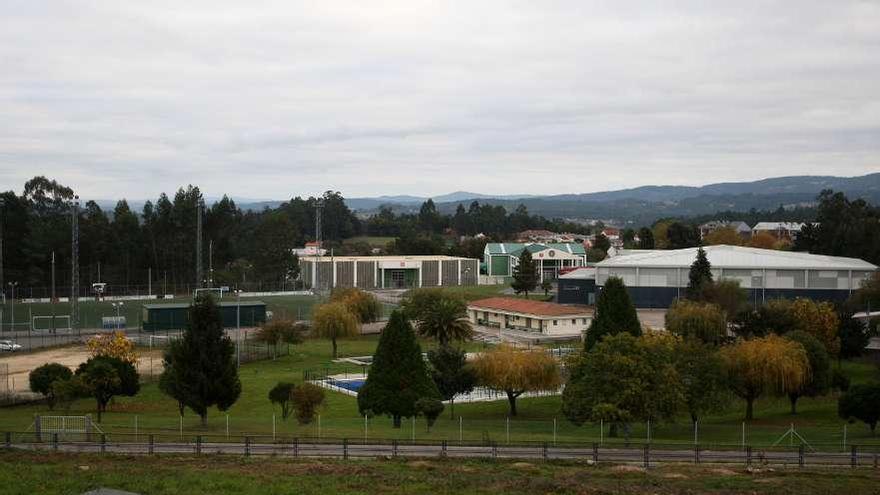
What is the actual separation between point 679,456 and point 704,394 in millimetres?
7620

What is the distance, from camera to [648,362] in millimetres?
32562

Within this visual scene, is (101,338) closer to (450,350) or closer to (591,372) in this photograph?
(450,350)

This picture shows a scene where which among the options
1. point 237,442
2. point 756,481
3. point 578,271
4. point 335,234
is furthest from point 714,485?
point 335,234

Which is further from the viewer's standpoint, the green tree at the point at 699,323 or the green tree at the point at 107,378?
the green tree at the point at 699,323

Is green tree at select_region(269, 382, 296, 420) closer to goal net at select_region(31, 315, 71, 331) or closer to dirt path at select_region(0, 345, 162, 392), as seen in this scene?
dirt path at select_region(0, 345, 162, 392)

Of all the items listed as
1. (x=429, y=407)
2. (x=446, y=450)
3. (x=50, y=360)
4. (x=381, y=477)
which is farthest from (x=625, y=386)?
(x=50, y=360)

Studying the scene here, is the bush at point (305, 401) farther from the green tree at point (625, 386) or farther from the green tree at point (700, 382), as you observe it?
the green tree at point (700, 382)

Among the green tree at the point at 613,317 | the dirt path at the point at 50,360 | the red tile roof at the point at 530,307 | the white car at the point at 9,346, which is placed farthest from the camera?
the red tile roof at the point at 530,307

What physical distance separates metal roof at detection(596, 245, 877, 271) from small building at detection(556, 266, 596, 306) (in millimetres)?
2412

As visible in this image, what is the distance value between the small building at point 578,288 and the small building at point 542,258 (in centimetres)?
2625

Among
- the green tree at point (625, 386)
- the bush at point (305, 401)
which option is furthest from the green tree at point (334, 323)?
the green tree at point (625, 386)

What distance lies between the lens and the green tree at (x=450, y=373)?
39875 mm

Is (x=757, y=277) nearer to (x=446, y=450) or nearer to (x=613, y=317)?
(x=613, y=317)

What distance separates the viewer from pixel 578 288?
275ft
